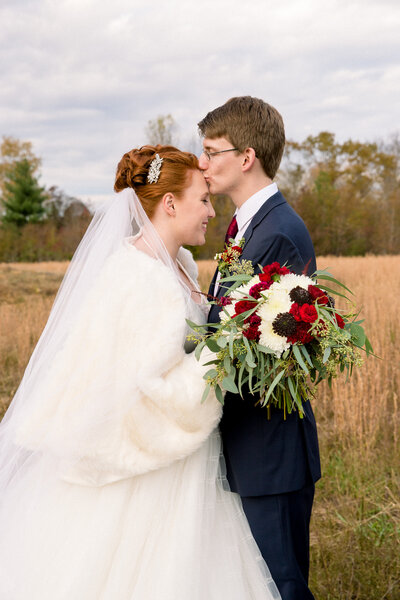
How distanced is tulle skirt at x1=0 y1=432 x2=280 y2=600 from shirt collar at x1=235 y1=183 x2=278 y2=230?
105cm

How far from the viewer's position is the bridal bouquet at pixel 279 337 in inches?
76.4

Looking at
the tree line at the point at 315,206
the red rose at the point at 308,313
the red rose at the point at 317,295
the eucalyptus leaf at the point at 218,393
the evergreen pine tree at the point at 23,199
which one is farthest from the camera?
the evergreen pine tree at the point at 23,199

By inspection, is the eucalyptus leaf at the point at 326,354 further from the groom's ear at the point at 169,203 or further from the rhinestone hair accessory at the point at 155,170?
the rhinestone hair accessory at the point at 155,170

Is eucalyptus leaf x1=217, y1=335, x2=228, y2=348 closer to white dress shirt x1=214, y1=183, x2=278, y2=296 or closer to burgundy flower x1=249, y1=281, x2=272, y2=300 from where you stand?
burgundy flower x1=249, y1=281, x2=272, y2=300

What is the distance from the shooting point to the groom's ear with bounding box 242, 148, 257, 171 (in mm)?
2664

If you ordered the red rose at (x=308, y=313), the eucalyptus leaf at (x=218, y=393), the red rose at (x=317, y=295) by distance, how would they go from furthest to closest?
the eucalyptus leaf at (x=218, y=393) < the red rose at (x=317, y=295) < the red rose at (x=308, y=313)

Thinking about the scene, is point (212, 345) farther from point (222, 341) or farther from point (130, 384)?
point (130, 384)

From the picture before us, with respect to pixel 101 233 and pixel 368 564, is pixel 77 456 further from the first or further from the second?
pixel 368 564

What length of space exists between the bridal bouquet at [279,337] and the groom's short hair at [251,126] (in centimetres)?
85

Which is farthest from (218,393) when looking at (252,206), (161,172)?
(161,172)

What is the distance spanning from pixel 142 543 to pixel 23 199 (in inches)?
1542

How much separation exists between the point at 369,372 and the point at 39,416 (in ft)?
11.0

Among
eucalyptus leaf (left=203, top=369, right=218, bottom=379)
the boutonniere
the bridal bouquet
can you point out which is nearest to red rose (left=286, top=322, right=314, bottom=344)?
the bridal bouquet

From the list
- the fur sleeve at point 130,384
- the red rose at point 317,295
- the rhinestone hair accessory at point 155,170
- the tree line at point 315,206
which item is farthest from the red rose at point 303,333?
the tree line at point 315,206
